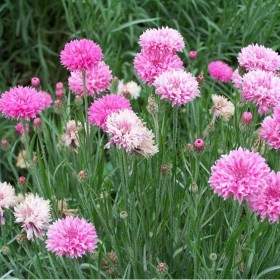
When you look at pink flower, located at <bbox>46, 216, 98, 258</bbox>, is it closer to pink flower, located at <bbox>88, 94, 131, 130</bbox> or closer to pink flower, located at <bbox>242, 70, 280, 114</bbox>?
pink flower, located at <bbox>88, 94, 131, 130</bbox>

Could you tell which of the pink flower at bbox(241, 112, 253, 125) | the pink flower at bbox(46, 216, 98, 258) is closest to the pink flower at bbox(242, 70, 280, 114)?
the pink flower at bbox(241, 112, 253, 125)

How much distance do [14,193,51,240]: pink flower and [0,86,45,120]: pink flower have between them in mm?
199

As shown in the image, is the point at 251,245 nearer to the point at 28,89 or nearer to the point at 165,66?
the point at 165,66

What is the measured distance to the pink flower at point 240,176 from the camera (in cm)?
95

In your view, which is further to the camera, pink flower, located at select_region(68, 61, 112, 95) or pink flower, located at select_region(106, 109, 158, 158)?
pink flower, located at select_region(68, 61, 112, 95)

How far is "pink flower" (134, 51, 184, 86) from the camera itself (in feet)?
4.11

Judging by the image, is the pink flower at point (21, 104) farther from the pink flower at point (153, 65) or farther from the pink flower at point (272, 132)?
the pink flower at point (272, 132)

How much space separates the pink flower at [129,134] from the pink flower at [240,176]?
6.5 inches

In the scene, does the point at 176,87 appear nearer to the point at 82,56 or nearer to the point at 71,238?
the point at 82,56

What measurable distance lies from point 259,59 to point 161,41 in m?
0.24

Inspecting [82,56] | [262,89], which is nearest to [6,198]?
[82,56]

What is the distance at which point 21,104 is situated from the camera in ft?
4.07

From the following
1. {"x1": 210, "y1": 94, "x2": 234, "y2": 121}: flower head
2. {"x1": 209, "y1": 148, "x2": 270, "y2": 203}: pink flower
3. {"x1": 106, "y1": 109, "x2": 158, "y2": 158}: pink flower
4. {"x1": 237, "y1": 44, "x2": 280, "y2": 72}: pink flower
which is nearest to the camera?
{"x1": 209, "y1": 148, "x2": 270, "y2": 203}: pink flower

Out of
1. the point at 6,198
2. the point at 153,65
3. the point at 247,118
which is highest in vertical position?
the point at 153,65
